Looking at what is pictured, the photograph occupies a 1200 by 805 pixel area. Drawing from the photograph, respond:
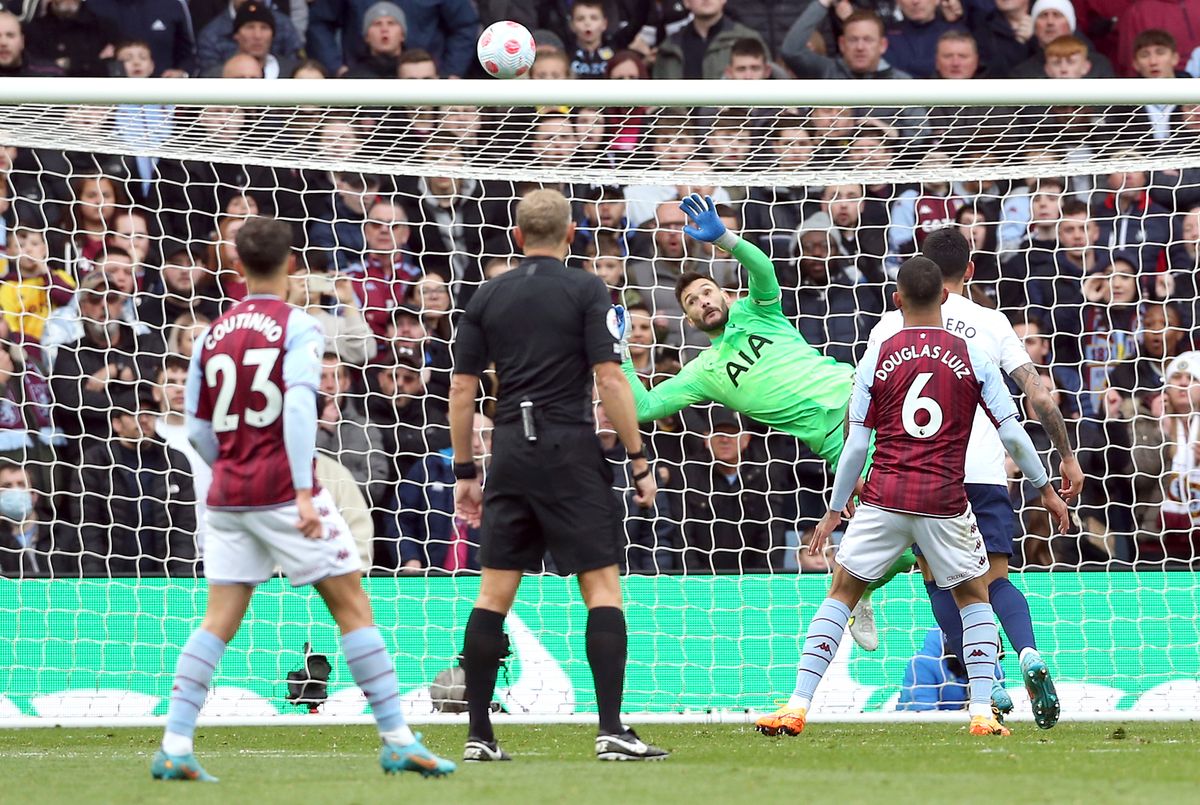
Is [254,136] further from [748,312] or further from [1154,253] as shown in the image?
[1154,253]

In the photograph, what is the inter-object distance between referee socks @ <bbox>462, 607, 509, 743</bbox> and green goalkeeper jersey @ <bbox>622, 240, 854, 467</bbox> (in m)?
2.48

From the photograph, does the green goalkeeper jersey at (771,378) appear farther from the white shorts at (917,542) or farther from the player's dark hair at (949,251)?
the white shorts at (917,542)

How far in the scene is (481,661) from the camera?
562cm

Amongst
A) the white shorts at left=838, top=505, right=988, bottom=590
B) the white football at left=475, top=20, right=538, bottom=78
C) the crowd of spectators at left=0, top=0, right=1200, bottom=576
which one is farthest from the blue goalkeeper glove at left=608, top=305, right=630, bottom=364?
the crowd of spectators at left=0, top=0, right=1200, bottom=576

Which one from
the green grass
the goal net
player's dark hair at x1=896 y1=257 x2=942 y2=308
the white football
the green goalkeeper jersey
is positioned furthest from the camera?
the goal net

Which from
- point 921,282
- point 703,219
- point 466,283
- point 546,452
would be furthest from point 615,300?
point 546,452

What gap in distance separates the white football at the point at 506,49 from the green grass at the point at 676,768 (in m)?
3.14

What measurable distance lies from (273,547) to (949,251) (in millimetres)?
3344

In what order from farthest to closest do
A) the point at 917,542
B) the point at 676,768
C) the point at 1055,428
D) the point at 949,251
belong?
1. the point at 949,251
2. the point at 1055,428
3. the point at 917,542
4. the point at 676,768

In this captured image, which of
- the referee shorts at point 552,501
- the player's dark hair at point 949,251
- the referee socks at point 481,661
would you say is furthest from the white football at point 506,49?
the referee socks at point 481,661

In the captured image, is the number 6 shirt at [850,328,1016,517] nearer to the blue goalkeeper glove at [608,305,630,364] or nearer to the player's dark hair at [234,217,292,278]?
the blue goalkeeper glove at [608,305,630,364]

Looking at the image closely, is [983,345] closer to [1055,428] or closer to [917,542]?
[1055,428]

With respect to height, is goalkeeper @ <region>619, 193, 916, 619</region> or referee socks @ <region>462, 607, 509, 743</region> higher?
goalkeeper @ <region>619, 193, 916, 619</region>

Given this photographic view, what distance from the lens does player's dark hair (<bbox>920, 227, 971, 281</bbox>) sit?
275 inches
